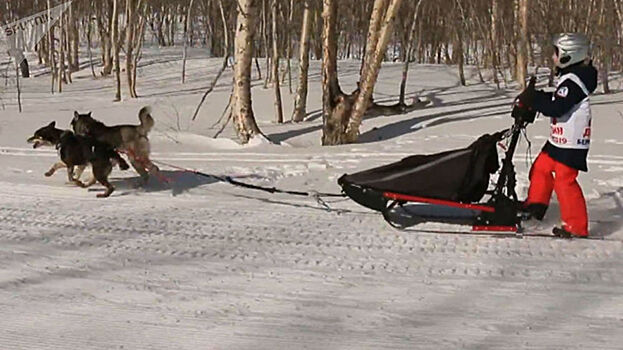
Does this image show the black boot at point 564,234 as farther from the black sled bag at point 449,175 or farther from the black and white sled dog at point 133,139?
the black and white sled dog at point 133,139

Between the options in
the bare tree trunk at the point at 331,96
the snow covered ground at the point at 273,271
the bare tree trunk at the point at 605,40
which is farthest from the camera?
the bare tree trunk at the point at 605,40

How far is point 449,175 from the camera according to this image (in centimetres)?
598

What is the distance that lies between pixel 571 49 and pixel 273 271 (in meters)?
2.79

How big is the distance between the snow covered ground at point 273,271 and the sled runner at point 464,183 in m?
0.23

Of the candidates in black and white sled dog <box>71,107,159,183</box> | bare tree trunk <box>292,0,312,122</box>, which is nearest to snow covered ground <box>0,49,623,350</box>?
black and white sled dog <box>71,107,159,183</box>

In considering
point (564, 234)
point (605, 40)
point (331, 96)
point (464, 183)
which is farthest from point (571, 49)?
point (605, 40)

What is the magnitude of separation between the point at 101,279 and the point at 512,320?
2497 mm

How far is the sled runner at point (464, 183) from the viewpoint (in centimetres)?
596

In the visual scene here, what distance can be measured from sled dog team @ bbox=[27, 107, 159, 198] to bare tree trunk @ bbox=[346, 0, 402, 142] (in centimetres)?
463

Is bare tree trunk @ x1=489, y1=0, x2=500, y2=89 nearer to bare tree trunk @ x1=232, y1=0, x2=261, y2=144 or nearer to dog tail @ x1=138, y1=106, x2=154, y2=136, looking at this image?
bare tree trunk @ x1=232, y1=0, x2=261, y2=144

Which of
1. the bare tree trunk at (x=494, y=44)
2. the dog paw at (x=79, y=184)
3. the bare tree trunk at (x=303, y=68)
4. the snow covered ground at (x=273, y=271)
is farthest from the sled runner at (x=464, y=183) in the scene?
the bare tree trunk at (x=494, y=44)

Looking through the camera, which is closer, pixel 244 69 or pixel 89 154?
pixel 89 154

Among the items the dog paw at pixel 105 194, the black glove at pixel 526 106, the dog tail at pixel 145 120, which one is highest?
the black glove at pixel 526 106

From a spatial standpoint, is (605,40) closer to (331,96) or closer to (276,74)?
(276,74)
